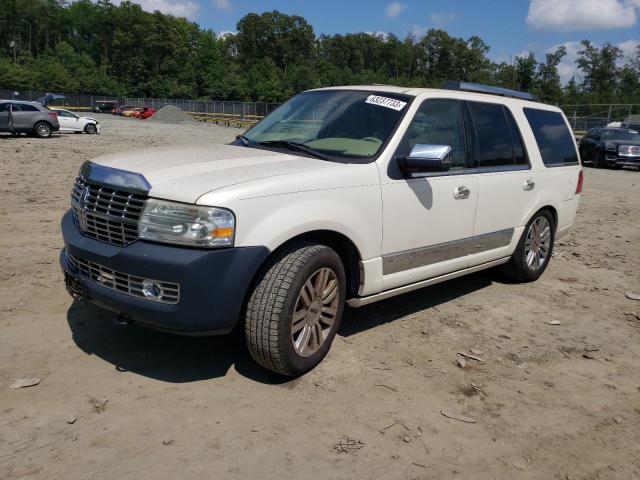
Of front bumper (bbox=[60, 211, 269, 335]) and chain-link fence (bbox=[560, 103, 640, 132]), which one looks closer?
front bumper (bbox=[60, 211, 269, 335])

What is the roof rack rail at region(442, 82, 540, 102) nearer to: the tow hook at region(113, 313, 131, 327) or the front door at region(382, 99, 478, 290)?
the front door at region(382, 99, 478, 290)

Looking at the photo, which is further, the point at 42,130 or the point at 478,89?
the point at 42,130

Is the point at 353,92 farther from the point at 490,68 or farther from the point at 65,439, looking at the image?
the point at 490,68

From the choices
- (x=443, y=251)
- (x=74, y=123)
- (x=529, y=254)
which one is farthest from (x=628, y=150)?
(x=74, y=123)

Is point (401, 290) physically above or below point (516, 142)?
below

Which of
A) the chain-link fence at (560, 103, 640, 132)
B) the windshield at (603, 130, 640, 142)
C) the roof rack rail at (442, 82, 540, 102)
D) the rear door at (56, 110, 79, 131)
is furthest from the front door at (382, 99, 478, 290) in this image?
the chain-link fence at (560, 103, 640, 132)

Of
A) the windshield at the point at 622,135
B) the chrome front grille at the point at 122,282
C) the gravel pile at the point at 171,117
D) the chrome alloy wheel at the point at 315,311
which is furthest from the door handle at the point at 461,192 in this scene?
the gravel pile at the point at 171,117

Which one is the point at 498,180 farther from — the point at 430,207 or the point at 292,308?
the point at 292,308

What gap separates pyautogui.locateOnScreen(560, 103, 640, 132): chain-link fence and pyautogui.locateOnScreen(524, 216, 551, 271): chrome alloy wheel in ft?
115

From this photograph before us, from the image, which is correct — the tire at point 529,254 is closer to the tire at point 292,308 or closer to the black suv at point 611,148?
the tire at point 292,308

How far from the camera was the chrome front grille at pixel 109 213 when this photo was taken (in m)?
3.26

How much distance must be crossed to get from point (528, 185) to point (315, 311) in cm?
284

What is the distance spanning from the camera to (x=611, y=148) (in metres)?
20.6

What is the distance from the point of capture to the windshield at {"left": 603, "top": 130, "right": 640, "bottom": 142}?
21.1m
